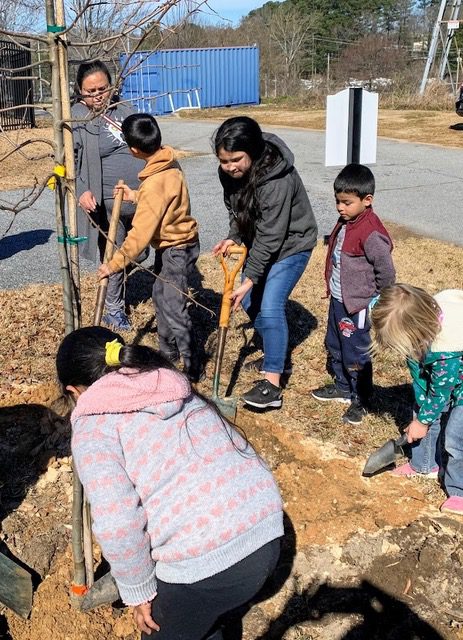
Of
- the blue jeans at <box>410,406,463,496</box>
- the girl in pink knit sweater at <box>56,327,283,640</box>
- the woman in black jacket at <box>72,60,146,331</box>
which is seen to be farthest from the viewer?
the woman in black jacket at <box>72,60,146,331</box>

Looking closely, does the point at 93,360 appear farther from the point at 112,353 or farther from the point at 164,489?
the point at 164,489

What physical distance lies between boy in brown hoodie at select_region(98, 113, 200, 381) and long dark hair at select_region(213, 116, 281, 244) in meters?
0.31

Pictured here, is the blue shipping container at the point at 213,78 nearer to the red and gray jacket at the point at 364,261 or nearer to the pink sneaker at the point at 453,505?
the red and gray jacket at the point at 364,261

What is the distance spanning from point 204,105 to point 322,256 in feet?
69.9

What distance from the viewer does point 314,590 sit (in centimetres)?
283

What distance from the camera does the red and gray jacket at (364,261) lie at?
3504mm

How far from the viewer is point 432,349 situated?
2.86 m

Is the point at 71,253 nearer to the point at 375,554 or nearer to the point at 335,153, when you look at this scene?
the point at 375,554

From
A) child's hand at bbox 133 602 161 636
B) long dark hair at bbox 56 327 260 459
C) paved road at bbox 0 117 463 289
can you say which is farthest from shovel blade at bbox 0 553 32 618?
paved road at bbox 0 117 463 289

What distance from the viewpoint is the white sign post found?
17.8 feet

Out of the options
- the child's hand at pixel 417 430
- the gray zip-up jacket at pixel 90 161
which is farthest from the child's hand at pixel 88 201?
the child's hand at pixel 417 430

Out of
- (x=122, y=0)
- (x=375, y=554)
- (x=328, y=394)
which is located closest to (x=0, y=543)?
(x=375, y=554)

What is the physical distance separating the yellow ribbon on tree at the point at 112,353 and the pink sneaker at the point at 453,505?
6.49 ft

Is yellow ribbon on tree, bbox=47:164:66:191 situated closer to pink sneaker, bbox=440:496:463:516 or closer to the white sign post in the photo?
pink sneaker, bbox=440:496:463:516
